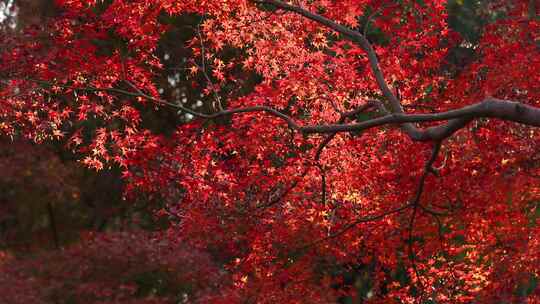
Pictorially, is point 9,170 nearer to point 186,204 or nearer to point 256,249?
point 186,204

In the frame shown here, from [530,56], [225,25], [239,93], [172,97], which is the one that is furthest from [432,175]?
[172,97]

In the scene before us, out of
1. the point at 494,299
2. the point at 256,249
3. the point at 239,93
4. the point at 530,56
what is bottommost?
the point at 256,249

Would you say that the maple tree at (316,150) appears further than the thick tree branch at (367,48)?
Yes

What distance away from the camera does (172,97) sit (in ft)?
54.3

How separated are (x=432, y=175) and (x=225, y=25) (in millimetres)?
2979

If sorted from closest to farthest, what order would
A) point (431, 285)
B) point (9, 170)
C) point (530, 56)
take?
point (530, 56), point (431, 285), point (9, 170)

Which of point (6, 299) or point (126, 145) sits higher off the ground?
point (126, 145)

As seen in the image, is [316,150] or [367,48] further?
[316,150]

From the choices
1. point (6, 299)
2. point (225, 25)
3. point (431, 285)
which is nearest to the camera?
point (6, 299)

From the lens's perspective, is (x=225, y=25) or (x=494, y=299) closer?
(x=225, y=25)

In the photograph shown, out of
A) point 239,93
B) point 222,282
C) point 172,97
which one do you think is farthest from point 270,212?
→ point 172,97

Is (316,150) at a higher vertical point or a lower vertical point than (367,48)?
lower

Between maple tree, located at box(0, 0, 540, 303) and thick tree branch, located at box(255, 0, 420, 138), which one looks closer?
thick tree branch, located at box(255, 0, 420, 138)

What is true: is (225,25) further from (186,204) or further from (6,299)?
(6,299)
